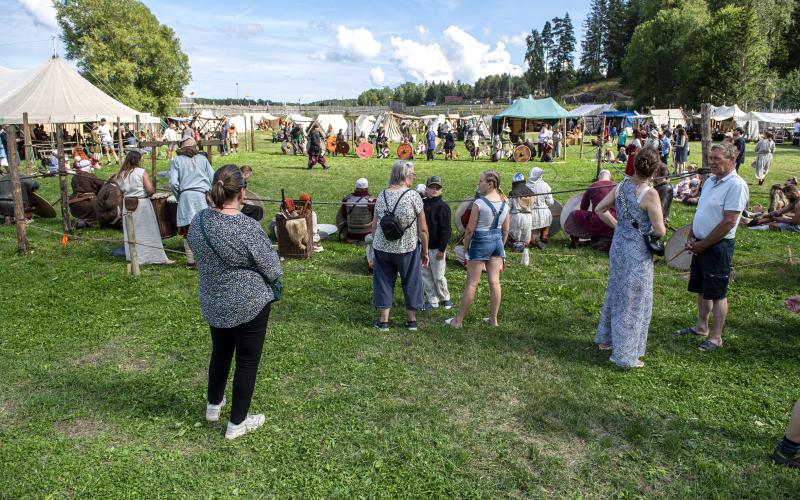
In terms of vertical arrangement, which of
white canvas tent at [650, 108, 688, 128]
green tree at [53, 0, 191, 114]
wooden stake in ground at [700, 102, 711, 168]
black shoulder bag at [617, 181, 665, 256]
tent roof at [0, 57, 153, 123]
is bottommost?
black shoulder bag at [617, 181, 665, 256]

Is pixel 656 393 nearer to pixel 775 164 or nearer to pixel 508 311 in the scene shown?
pixel 508 311

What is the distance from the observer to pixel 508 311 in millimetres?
6344

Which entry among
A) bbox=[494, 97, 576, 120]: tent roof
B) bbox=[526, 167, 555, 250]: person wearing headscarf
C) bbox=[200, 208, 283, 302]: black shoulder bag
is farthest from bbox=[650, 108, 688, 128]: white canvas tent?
bbox=[200, 208, 283, 302]: black shoulder bag

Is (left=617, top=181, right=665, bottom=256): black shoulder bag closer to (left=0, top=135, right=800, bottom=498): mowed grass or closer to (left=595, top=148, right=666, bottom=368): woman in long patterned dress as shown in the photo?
(left=595, top=148, right=666, bottom=368): woman in long patterned dress

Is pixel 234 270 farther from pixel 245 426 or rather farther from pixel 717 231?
pixel 717 231

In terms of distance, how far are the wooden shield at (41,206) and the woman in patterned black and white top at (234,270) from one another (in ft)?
32.5

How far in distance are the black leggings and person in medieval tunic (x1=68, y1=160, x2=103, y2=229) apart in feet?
27.1

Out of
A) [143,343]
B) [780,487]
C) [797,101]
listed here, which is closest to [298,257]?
[143,343]

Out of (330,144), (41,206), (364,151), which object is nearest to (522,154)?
(364,151)

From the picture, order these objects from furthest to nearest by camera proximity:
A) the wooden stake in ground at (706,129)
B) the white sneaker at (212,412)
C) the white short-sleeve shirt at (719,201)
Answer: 1. the wooden stake in ground at (706,129)
2. the white short-sleeve shirt at (719,201)
3. the white sneaker at (212,412)

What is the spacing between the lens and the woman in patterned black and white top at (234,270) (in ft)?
11.2

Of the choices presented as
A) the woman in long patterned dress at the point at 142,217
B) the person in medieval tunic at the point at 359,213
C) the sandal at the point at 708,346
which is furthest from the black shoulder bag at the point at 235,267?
the person in medieval tunic at the point at 359,213

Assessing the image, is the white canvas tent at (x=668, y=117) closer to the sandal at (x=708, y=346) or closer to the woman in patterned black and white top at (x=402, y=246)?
the sandal at (x=708, y=346)

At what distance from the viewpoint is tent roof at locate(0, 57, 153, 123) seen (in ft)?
60.4
